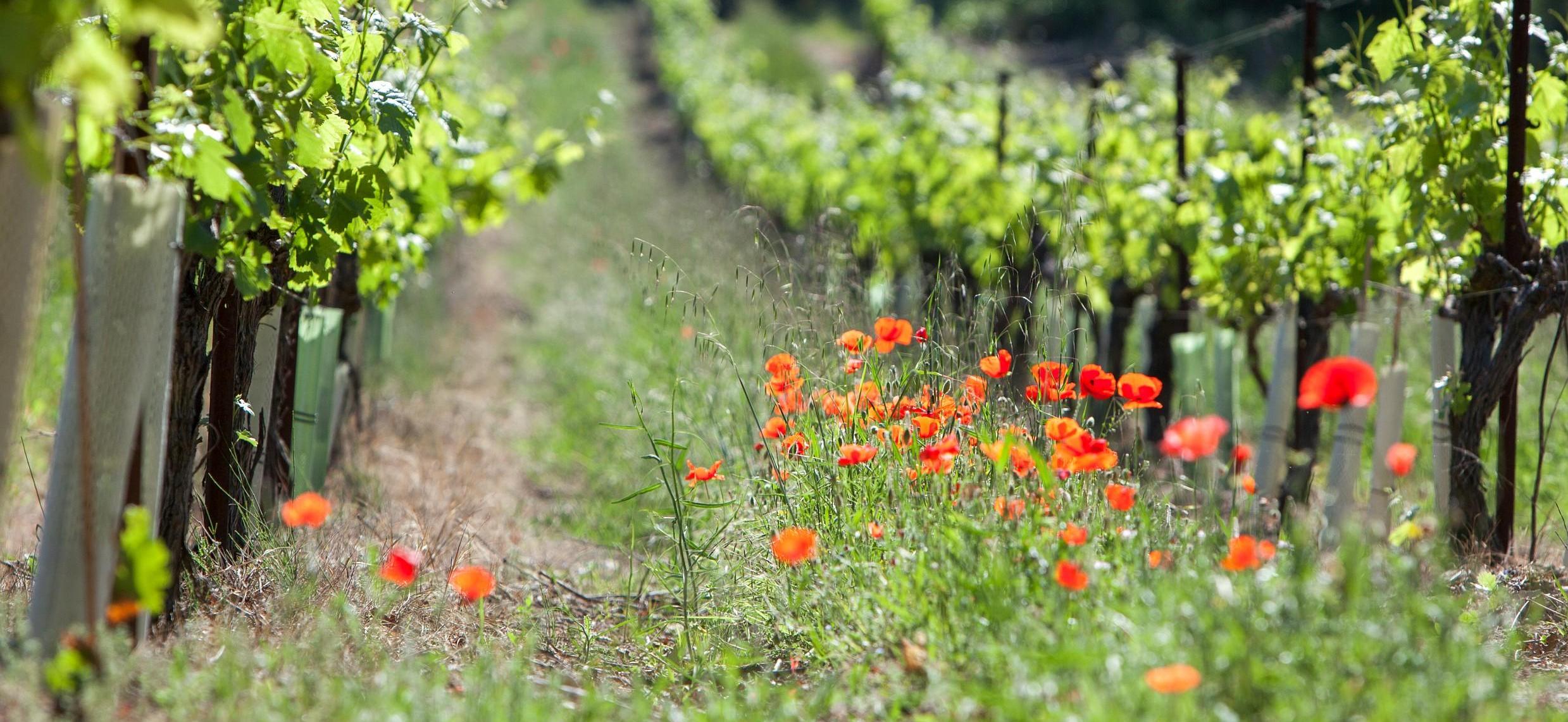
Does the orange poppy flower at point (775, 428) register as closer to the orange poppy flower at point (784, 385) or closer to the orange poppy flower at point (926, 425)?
the orange poppy flower at point (784, 385)

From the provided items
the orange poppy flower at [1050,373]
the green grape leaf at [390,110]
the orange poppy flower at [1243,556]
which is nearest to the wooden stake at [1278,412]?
the orange poppy flower at [1050,373]

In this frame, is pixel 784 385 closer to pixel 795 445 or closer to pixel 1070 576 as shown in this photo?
pixel 795 445

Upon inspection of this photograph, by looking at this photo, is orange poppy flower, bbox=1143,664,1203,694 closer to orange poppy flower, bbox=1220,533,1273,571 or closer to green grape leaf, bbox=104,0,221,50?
orange poppy flower, bbox=1220,533,1273,571

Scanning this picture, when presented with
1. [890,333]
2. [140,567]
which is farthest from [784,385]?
[140,567]

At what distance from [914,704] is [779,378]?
36.2 inches

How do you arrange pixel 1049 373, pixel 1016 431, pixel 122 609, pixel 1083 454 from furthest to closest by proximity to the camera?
pixel 1049 373, pixel 1016 431, pixel 1083 454, pixel 122 609

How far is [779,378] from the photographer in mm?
2914

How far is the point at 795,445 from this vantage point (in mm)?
3125

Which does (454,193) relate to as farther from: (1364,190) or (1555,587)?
(1555,587)

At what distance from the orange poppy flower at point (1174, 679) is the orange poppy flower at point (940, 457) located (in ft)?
2.78

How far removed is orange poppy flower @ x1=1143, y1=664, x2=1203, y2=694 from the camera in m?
1.64

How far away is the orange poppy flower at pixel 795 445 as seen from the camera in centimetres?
281

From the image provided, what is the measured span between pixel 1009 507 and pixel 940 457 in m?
0.17

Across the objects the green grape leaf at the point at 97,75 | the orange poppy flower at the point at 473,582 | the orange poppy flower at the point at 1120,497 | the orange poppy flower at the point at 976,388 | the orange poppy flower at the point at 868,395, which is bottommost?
the orange poppy flower at the point at 473,582
